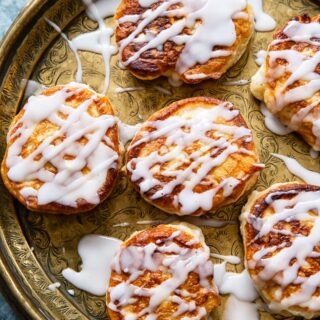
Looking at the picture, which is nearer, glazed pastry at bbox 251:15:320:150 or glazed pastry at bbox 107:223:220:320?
glazed pastry at bbox 107:223:220:320

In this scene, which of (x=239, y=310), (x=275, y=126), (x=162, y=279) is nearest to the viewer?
(x=162, y=279)

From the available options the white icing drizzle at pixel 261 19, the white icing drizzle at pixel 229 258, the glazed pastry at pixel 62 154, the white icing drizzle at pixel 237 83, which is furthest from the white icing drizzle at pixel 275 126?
the glazed pastry at pixel 62 154

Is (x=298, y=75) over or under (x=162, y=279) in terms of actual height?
over

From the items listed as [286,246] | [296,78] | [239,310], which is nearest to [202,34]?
[296,78]

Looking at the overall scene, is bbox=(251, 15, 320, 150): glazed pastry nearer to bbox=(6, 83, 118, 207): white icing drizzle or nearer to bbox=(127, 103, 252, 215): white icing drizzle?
bbox=(127, 103, 252, 215): white icing drizzle

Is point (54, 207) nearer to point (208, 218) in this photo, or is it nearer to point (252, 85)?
point (208, 218)

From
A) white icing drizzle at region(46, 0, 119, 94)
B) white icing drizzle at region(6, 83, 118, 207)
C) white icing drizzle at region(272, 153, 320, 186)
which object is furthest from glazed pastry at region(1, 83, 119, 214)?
white icing drizzle at region(272, 153, 320, 186)

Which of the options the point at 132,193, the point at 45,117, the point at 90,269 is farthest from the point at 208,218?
the point at 45,117

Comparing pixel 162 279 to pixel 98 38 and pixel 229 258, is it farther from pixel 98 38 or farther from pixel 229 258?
pixel 98 38
